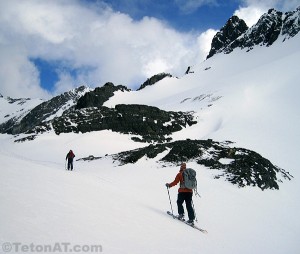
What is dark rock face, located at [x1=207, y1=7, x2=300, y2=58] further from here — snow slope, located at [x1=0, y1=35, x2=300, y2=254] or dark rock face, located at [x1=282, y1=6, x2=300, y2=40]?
snow slope, located at [x1=0, y1=35, x2=300, y2=254]

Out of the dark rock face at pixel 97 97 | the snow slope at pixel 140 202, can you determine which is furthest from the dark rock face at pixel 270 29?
the snow slope at pixel 140 202

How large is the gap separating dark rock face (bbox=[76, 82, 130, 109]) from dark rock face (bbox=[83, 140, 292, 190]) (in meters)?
79.4

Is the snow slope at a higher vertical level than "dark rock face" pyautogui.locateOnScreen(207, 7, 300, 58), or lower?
lower

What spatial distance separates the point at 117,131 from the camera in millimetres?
57312

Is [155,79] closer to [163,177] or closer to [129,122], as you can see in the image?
[129,122]

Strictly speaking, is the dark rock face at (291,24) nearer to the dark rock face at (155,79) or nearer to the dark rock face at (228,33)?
the dark rock face at (228,33)

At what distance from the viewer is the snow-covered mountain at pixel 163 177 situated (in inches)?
291

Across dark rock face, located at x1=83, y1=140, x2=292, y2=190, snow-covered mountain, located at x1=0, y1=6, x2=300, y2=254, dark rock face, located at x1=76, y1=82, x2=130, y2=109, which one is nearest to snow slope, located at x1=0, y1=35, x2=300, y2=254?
snow-covered mountain, located at x1=0, y1=6, x2=300, y2=254

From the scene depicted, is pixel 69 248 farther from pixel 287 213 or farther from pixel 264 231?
pixel 287 213

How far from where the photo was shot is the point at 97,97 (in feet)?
368

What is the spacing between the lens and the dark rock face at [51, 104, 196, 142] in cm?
5784

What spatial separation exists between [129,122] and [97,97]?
56.2 m

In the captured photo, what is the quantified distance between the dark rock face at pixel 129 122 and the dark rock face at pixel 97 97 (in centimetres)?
4359

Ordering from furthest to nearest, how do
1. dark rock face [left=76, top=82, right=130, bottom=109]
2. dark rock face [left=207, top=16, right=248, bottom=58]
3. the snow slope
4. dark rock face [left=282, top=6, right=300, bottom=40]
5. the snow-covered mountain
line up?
dark rock face [left=207, top=16, right=248, bottom=58]
dark rock face [left=282, top=6, right=300, bottom=40]
dark rock face [left=76, top=82, right=130, bottom=109]
the snow-covered mountain
the snow slope
